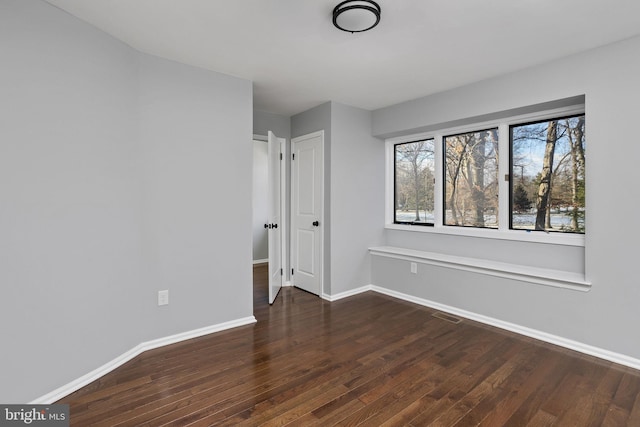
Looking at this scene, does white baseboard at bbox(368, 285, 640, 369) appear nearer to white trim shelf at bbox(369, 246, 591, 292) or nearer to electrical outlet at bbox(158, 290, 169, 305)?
white trim shelf at bbox(369, 246, 591, 292)

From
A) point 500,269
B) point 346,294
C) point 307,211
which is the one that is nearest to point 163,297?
point 307,211

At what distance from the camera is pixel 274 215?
13.1 ft

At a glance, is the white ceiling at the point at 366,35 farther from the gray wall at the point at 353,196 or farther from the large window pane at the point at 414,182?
the large window pane at the point at 414,182

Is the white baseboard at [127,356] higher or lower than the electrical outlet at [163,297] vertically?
lower

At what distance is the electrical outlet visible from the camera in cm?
275

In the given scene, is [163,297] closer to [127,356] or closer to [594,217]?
[127,356]

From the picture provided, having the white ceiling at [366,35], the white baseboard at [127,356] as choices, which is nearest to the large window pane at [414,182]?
the white ceiling at [366,35]

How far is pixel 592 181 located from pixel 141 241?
3740mm

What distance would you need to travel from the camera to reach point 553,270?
2980 mm

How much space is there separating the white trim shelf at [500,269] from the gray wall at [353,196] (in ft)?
1.21

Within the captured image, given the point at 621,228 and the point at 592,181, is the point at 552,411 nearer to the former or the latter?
the point at 621,228

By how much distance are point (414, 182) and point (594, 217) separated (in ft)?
6.74

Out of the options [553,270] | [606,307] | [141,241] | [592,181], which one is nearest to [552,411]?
[606,307]

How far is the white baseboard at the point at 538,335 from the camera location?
2.44 metres
